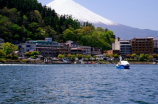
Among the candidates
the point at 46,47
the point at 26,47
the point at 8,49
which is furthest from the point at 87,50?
the point at 8,49

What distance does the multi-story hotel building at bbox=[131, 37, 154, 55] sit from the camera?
6875 inches

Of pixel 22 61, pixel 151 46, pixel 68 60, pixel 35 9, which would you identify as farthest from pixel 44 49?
pixel 151 46

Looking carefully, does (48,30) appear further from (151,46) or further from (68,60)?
(151,46)

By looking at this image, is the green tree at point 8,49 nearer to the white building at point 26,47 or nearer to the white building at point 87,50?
the white building at point 26,47

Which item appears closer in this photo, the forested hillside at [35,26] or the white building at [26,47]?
the white building at [26,47]

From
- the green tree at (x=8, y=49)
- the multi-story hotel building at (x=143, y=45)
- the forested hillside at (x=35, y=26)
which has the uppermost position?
the forested hillside at (x=35, y=26)

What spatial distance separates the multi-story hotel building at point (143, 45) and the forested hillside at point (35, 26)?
21.1 m

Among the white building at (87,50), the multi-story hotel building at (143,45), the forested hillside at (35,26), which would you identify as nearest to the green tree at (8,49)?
the forested hillside at (35,26)

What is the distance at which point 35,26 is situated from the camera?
17050 cm

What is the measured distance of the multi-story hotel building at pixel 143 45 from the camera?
174625mm

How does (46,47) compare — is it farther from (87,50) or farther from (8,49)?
(8,49)

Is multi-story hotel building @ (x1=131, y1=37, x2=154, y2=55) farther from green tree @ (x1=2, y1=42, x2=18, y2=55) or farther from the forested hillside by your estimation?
green tree @ (x1=2, y1=42, x2=18, y2=55)

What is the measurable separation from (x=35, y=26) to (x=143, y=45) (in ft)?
190

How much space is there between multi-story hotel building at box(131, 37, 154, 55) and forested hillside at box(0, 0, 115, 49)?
2112 centimetres
